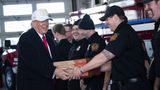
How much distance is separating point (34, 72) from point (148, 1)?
1.57 m

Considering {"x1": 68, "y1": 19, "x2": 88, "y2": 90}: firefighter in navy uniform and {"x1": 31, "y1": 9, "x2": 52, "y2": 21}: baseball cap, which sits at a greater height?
{"x1": 31, "y1": 9, "x2": 52, "y2": 21}: baseball cap

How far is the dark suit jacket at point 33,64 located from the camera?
4480mm

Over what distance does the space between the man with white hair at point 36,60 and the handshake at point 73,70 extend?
7cm

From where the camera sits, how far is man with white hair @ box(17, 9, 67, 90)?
4484mm

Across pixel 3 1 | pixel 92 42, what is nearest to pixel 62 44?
pixel 92 42

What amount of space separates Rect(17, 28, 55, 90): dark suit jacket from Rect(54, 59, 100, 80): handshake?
161 mm

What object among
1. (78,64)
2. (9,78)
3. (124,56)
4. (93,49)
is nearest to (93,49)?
(93,49)

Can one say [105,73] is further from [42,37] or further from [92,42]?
[42,37]

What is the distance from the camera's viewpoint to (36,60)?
4.48 metres

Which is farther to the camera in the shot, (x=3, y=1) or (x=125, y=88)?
(x=3, y=1)

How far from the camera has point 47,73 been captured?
4547 mm

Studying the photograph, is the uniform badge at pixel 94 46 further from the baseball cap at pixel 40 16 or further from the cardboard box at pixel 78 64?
the baseball cap at pixel 40 16

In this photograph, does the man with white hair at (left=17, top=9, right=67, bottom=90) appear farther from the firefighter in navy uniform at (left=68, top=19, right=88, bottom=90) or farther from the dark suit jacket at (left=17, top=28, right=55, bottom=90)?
the firefighter in navy uniform at (left=68, top=19, right=88, bottom=90)

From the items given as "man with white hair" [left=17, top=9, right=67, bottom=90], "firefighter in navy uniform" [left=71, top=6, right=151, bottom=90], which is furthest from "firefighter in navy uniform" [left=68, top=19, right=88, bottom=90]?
"firefighter in navy uniform" [left=71, top=6, right=151, bottom=90]
